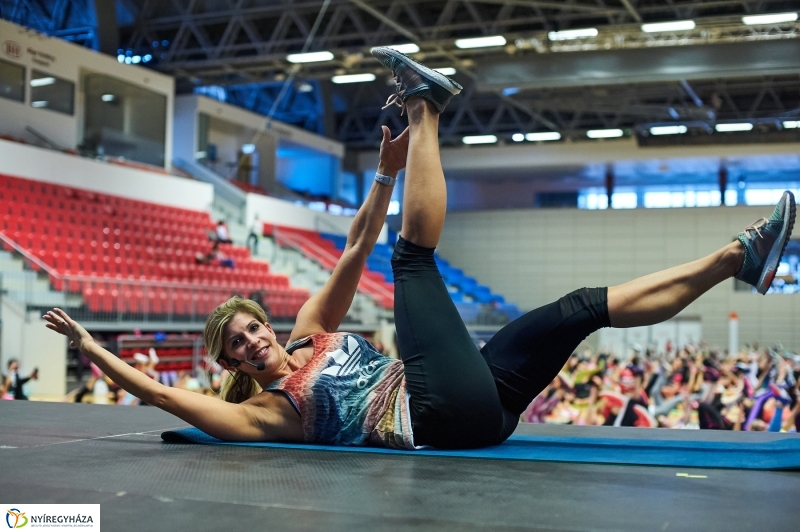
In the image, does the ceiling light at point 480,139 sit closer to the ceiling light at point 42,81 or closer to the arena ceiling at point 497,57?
the arena ceiling at point 497,57

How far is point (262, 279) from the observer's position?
11859 mm

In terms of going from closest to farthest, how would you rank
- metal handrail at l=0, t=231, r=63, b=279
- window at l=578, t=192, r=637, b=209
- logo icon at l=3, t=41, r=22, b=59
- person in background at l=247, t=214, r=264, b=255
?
metal handrail at l=0, t=231, r=63, b=279 → logo icon at l=3, t=41, r=22, b=59 → person in background at l=247, t=214, r=264, b=255 → window at l=578, t=192, r=637, b=209

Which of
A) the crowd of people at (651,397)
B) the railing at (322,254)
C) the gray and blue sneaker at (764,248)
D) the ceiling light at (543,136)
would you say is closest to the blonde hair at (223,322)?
the gray and blue sneaker at (764,248)

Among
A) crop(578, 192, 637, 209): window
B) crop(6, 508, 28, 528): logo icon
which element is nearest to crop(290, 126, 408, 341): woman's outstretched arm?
crop(6, 508, 28, 528): logo icon

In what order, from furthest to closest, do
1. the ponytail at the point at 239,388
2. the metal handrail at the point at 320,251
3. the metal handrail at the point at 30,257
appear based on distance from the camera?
the metal handrail at the point at 320,251 < the metal handrail at the point at 30,257 < the ponytail at the point at 239,388

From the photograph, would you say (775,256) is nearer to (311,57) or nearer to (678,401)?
(678,401)

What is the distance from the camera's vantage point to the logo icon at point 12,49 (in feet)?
33.5

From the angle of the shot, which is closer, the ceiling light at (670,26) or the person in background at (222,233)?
the ceiling light at (670,26)

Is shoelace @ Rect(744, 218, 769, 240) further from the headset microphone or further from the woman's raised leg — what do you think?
the headset microphone

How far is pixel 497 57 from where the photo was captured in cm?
1123

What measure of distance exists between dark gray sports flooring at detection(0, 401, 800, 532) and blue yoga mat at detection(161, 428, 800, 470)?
6cm

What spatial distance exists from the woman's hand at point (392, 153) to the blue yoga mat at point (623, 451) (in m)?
0.81

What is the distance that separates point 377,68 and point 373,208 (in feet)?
36.4

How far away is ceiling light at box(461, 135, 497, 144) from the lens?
16.5m
